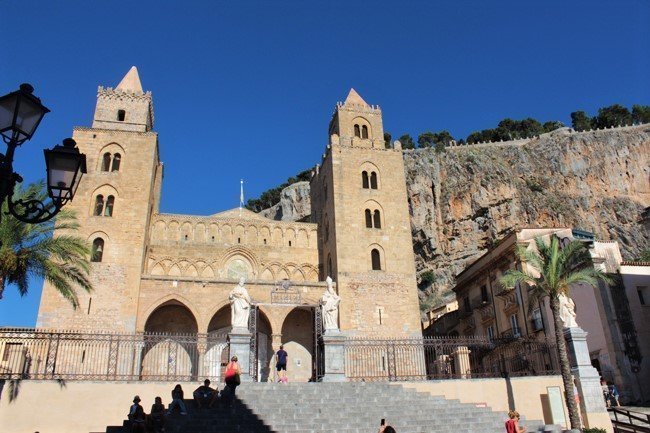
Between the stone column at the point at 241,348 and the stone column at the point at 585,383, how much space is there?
9.71 meters

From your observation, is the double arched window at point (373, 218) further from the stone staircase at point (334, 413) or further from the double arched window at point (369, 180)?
the stone staircase at point (334, 413)

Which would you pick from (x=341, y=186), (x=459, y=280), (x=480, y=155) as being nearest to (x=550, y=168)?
(x=480, y=155)

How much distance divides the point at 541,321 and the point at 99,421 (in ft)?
65.4

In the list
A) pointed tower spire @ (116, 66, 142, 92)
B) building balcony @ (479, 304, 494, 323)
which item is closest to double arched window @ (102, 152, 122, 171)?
pointed tower spire @ (116, 66, 142, 92)

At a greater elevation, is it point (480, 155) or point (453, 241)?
point (480, 155)

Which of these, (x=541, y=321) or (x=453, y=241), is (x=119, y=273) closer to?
(x=541, y=321)

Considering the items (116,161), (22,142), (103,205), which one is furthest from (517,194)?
(22,142)

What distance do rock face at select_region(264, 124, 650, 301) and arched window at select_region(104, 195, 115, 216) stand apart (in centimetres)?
3578

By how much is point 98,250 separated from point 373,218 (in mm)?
14800

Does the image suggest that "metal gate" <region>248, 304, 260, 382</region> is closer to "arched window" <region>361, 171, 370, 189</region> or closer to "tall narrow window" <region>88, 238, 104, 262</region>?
"tall narrow window" <region>88, 238, 104, 262</region>

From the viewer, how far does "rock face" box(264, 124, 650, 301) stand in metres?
57.2

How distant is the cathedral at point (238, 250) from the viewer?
2642 centimetres

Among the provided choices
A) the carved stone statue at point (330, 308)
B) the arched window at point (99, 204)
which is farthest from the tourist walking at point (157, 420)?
the arched window at point (99, 204)

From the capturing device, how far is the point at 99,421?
15328 mm
